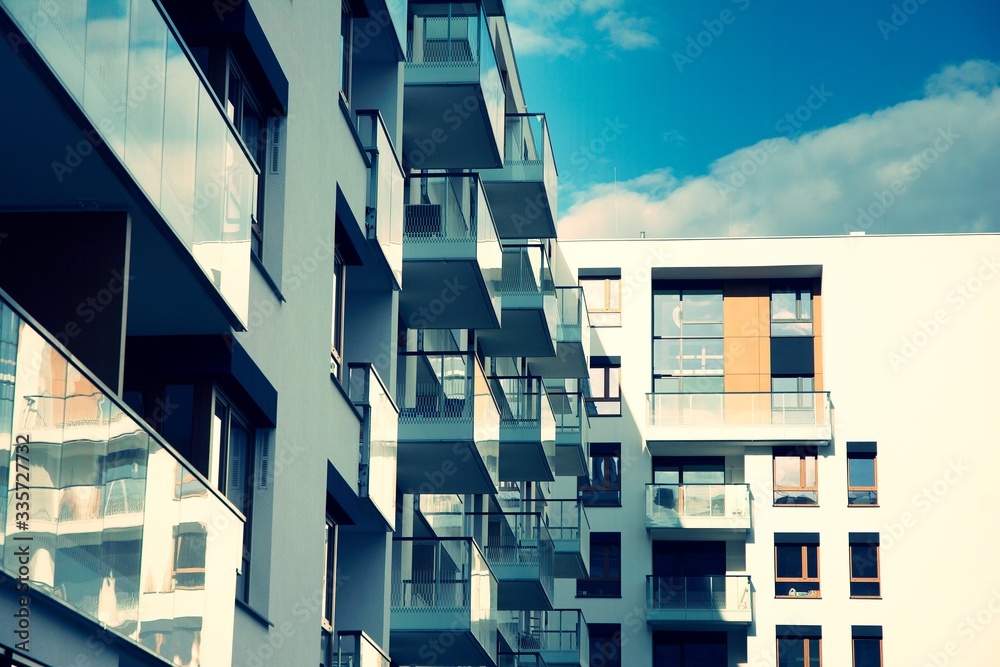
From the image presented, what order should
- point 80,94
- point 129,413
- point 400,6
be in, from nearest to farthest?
point 80,94 < point 129,413 < point 400,6

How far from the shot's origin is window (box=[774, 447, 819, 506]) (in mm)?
48562

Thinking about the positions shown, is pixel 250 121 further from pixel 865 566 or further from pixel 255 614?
pixel 865 566

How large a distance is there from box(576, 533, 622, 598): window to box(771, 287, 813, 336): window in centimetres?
781

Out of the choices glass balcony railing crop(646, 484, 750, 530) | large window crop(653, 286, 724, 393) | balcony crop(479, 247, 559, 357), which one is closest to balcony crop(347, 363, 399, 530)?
balcony crop(479, 247, 559, 357)

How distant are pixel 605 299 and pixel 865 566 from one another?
10.7 metres

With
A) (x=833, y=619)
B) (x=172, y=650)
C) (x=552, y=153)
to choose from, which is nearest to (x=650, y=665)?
(x=833, y=619)

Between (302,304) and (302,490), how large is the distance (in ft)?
5.25

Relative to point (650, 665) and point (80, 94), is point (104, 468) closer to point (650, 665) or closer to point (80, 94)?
point (80, 94)

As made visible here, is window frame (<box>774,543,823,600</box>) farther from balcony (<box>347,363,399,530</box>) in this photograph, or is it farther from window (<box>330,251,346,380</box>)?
window (<box>330,251,346,380</box>)

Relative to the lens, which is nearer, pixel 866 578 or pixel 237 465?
pixel 237 465

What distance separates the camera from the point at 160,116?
31.5 feet

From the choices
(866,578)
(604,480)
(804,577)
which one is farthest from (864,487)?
(604,480)

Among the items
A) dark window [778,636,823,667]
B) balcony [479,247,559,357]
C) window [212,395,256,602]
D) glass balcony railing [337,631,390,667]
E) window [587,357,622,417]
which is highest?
window [587,357,622,417]

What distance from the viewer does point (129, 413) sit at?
29.0ft
